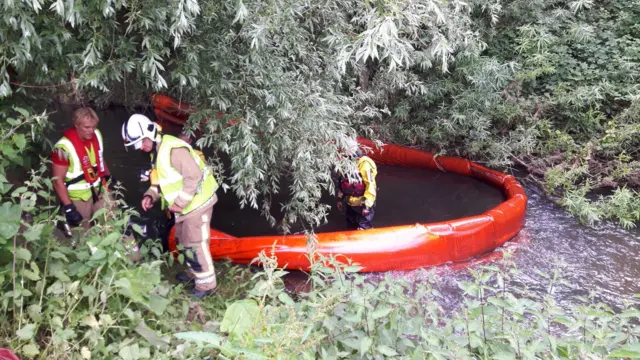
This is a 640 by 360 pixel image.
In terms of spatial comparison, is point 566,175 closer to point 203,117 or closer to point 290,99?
point 290,99

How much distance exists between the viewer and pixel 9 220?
227 centimetres

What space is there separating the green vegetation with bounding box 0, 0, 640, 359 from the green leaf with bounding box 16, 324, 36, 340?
0.25 ft

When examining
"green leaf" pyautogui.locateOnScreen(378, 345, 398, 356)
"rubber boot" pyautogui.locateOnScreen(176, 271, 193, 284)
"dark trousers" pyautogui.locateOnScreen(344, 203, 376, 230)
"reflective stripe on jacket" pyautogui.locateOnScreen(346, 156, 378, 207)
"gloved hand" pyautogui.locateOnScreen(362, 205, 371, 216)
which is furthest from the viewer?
"dark trousers" pyautogui.locateOnScreen(344, 203, 376, 230)

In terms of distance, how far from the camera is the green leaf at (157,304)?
8.47 ft

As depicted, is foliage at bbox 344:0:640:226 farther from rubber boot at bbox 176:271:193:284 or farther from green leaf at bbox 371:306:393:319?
green leaf at bbox 371:306:393:319

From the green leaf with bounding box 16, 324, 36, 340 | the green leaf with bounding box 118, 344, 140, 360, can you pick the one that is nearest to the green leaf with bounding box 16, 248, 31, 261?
the green leaf with bounding box 16, 324, 36, 340

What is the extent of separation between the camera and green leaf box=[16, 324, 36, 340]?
2158mm

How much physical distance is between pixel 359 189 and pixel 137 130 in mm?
2511

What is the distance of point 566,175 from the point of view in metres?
6.83

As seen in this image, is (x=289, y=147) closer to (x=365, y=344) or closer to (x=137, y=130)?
(x=137, y=130)

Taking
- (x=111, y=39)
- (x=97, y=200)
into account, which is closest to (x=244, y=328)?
(x=111, y=39)

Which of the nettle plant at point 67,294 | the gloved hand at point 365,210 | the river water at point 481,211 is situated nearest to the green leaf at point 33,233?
the nettle plant at point 67,294

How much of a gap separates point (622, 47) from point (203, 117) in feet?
25.6

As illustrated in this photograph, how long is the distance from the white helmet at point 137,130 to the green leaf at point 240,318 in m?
1.89
